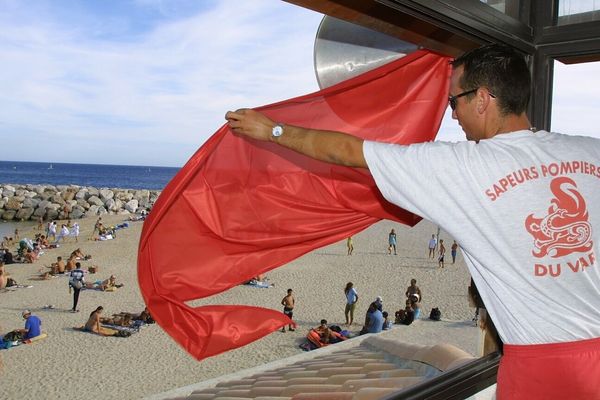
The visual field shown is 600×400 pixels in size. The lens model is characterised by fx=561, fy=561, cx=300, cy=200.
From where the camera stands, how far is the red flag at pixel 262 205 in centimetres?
207

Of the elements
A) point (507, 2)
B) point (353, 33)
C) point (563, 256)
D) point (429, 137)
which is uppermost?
point (507, 2)

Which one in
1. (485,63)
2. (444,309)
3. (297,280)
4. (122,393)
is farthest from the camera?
(297,280)

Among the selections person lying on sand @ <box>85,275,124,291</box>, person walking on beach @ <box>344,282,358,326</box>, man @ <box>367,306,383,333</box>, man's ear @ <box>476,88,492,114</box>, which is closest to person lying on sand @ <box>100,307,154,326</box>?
person lying on sand @ <box>85,275,124,291</box>

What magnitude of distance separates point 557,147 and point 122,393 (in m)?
9.89

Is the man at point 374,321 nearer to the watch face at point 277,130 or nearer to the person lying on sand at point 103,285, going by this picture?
the person lying on sand at point 103,285

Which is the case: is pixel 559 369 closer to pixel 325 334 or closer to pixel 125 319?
pixel 325 334

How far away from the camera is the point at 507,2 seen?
2492 millimetres

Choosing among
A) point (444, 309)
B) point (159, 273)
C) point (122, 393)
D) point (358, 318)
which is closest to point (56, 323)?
point (122, 393)

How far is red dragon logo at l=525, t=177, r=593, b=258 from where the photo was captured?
1.38 m

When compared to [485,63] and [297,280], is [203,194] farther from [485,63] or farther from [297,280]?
[297,280]

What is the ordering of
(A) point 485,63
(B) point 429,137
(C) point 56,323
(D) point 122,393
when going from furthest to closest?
(C) point 56,323 → (D) point 122,393 → (B) point 429,137 → (A) point 485,63

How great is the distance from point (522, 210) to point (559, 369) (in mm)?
456

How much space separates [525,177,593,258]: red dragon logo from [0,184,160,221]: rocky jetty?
45.8 meters

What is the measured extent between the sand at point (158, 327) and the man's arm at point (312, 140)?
5.76 metres
